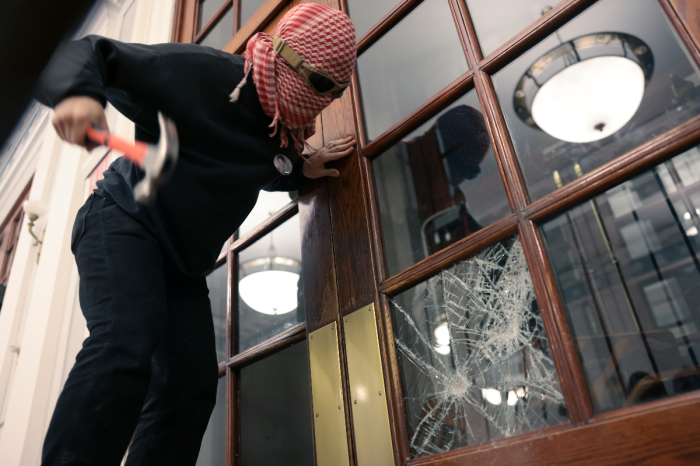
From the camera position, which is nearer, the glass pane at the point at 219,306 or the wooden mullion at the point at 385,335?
the wooden mullion at the point at 385,335

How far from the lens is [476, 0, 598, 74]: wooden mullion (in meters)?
0.90

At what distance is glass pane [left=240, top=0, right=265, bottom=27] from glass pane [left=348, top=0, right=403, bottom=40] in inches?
25.9

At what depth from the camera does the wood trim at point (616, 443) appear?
23.0 inches

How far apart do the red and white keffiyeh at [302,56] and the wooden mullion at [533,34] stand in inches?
10.9

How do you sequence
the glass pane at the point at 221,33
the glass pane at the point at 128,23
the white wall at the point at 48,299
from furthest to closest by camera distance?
the glass pane at the point at 128,23, the glass pane at the point at 221,33, the white wall at the point at 48,299

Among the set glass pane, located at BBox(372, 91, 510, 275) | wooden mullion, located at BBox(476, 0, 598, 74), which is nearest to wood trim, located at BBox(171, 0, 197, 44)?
glass pane, located at BBox(372, 91, 510, 275)

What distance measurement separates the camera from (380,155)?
118 centimetres

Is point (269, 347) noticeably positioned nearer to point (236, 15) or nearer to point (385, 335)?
point (385, 335)

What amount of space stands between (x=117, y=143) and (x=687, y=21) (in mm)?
836

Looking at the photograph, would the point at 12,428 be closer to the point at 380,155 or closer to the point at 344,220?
the point at 344,220

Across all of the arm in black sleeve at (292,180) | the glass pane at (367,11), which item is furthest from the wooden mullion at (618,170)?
the glass pane at (367,11)

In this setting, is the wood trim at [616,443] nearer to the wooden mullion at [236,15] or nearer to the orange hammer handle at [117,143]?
the orange hammer handle at [117,143]

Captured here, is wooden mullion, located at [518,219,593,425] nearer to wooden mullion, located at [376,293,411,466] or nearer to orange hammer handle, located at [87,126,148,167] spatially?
wooden mullion, located at [376,293,411,466]

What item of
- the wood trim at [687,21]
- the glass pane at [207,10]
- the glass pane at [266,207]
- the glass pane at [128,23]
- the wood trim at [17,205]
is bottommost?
the wood trim at [687,21]
